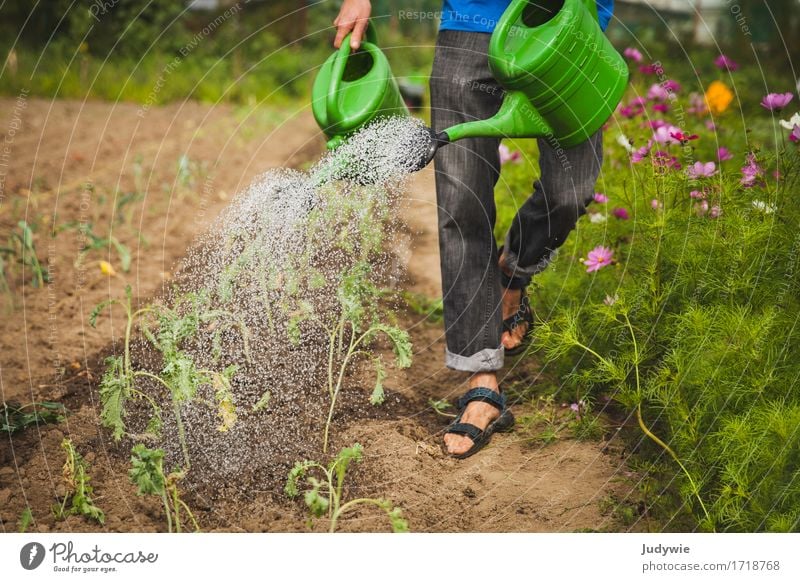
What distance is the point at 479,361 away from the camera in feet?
7.39

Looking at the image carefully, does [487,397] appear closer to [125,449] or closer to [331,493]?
[331,493]

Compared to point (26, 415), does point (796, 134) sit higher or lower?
higher

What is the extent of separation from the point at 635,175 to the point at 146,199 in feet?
8.32

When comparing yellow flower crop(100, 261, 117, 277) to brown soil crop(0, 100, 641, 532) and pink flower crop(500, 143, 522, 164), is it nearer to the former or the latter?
brown soil crop(0, 100, 641, 532)

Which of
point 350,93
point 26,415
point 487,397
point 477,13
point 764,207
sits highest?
point 477,13

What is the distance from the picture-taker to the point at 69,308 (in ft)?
10.0

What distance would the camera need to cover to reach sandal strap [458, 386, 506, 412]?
88.1 inches

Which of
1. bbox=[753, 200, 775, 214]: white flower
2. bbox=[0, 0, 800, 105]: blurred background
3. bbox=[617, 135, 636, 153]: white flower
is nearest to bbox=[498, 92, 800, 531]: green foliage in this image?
bbox=[753, 200, 775, 214]: white flower

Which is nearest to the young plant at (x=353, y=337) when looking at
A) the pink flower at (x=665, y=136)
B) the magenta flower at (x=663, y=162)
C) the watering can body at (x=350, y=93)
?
the watering can body at (x=350, y=93)

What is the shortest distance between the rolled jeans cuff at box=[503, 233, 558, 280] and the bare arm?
29.4 inches

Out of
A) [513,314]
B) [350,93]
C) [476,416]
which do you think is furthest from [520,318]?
[350,93]

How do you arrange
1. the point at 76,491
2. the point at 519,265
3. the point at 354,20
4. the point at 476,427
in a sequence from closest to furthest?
the point at 76,491
the point at 354,20
the point at 476,427
the point at 519,265
